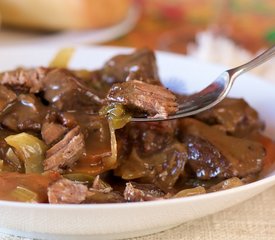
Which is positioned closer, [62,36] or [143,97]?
[143,97]

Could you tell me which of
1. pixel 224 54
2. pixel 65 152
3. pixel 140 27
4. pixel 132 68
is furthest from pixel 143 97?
pixel 140 27

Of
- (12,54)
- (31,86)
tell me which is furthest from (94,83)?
(12,54)

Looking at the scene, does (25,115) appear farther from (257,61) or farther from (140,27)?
(140,27)

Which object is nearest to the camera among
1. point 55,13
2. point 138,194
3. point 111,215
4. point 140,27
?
point 111,215

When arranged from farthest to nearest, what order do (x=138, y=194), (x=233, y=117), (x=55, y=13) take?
(x=55, y=13) < (x=233, y=117) < (x=138, y=194)

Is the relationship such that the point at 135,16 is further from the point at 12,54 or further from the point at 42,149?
the point at 42,149

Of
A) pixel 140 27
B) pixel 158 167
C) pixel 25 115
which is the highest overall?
pixel 25 115

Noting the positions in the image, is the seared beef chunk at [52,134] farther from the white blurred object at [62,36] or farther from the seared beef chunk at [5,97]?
the white blurred object at [62,36]
